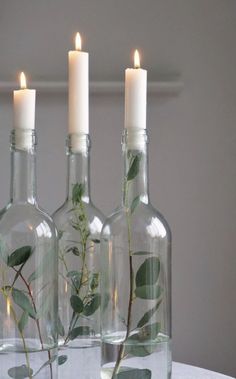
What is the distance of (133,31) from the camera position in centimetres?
246

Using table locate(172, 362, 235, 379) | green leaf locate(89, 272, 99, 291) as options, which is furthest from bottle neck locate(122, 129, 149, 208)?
table locate(172, 362, 235, 379)

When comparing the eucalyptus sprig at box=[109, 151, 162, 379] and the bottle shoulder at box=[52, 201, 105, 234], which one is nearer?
the eucalyptus sprig at box=[109, 151, 162, 379]

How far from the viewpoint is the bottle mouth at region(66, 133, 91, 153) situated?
78 centimetres

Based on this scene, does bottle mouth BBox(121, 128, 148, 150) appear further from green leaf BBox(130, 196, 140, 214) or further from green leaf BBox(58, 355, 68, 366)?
green leaf BBox(58, 355, 68, 366)

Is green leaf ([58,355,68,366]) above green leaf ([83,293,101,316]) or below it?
below

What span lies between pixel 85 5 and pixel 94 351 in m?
1.91

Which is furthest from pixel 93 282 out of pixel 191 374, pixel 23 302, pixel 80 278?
pixel 191 374

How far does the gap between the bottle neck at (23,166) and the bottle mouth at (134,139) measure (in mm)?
95

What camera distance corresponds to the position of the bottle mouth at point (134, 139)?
711 millimetres

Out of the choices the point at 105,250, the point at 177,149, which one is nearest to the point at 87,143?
the point at 105,250

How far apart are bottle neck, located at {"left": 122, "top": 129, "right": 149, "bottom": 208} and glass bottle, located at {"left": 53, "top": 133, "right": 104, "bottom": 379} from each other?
0.08m

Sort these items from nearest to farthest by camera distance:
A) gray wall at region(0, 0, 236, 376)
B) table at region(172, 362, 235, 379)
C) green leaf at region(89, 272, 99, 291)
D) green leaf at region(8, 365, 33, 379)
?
green leaf at region(8, 365, 33, 379), green leaf at region(89, 272, 99, 291), table at region(172, 362, 235, 379), gray wall at region(0, 0, 236, 376)

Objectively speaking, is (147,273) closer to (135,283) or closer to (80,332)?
(135,283)

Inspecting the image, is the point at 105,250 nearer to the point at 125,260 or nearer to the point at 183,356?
the point at 125,260
